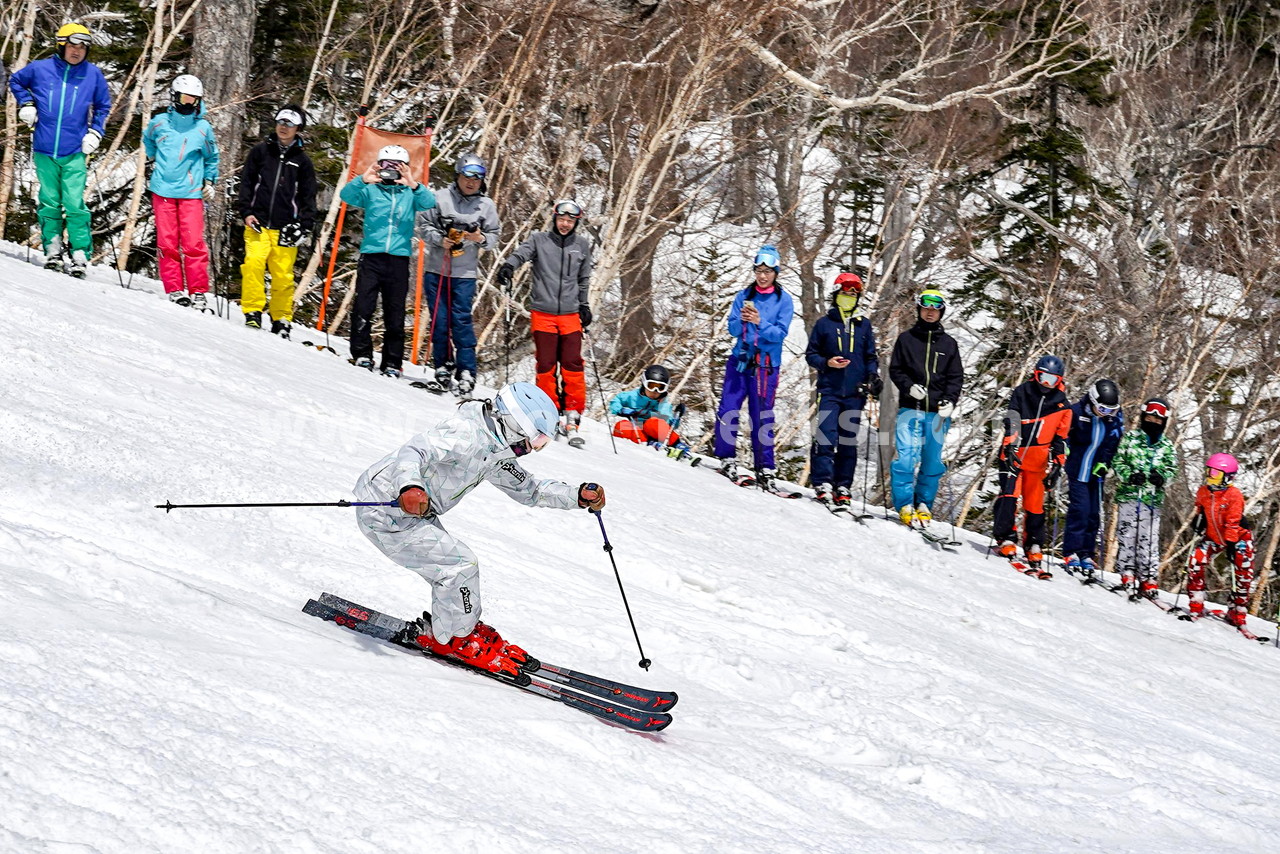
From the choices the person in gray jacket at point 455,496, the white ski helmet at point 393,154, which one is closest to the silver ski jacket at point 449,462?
the person in gray jacket at point 455,496

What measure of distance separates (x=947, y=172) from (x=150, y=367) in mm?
16342

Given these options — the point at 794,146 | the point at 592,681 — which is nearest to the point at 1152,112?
the point at 794,146

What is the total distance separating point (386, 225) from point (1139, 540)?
7.27 m

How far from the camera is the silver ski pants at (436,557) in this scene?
197 inches

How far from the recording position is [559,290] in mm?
10352

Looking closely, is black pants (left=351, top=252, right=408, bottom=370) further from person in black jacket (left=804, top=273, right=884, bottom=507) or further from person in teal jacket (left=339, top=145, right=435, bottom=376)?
person in black jacket (left=804, top=273, right=884, bottom=507)

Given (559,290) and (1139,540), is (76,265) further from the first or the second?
(1139,540)

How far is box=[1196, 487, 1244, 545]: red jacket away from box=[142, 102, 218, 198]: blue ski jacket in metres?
9.34

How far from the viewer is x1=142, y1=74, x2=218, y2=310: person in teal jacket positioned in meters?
10.0

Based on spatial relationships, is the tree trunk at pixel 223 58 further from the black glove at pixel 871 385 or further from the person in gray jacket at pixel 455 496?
the person in gray jacket at pixel 455 496

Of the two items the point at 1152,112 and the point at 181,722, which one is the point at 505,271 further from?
the point at 1152,112

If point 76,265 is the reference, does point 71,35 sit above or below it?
above

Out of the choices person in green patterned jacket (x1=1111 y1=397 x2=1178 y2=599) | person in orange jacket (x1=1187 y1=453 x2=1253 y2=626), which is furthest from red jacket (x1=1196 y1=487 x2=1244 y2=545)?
person in green patterned jacket (x1=1111 y1=397 x2=1178 y2=599)

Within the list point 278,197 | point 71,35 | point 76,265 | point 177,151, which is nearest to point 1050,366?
point 278,197
